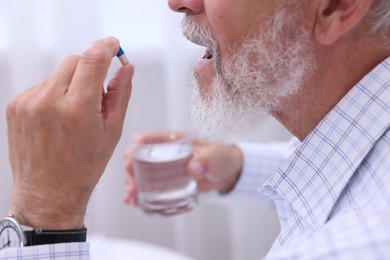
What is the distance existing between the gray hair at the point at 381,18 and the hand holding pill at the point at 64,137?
1.16 ft

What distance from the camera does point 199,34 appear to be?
865 mm

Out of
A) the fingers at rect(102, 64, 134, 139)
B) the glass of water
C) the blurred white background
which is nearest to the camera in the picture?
the fingers at rect(102, 64, 134, 139)

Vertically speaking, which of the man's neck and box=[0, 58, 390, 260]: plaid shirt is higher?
the man's neck

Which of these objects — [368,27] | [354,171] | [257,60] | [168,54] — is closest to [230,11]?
[257,60]

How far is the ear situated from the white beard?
0.03 metres

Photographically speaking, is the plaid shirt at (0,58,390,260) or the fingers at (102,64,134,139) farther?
the fingers at (102,64,134,139)

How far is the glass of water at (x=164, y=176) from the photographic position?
1181 mm

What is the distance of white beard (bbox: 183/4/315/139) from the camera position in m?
0.78

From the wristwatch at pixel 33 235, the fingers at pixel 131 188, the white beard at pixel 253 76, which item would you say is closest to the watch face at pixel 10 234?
the wristwatch at pixel 33 235

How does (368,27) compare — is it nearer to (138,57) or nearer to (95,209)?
(138,57)

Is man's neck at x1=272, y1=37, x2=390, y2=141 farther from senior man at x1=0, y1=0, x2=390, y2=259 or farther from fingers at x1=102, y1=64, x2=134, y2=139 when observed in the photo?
fingers at x1=102, y1=64, x2=134, y2=139

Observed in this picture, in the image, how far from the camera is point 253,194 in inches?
54.7

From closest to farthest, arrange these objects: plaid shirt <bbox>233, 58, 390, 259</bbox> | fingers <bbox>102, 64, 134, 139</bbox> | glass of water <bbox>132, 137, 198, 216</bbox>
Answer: plaid shirt <bbox>233, 58, 390, 259</bbox> < fingers <bbox>102, 64, 134, 139</bbox> < glass of water <bbox>132, 137, 198, 216</bbox>

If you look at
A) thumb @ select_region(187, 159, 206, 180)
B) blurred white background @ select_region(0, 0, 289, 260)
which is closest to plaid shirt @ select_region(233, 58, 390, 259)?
thumb @ select_region(187, 159, 206, 180)
